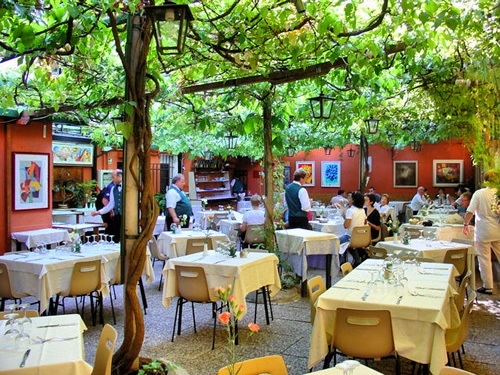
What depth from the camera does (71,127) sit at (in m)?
13.4

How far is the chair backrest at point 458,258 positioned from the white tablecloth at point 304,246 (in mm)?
1583

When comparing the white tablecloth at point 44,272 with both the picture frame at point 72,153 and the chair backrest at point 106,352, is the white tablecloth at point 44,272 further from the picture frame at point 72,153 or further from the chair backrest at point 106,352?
the picture frame at point 72,153

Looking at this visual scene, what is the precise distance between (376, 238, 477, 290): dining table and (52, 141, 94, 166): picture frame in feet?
30.6

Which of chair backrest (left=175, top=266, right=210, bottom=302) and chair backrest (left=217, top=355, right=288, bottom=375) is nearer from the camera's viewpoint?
chair backrest (left=217, top=355, right=288, bottom=375)

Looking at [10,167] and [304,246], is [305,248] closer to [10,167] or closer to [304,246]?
[304,246]

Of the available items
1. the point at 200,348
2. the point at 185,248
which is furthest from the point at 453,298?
the point at 185,248

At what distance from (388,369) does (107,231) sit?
19.6 ft

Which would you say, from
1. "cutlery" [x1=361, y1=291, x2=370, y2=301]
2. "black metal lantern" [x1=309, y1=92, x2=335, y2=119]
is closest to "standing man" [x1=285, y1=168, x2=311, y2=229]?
"black metal lantern" [x1=309, y1=92, x2=335, y2=119]

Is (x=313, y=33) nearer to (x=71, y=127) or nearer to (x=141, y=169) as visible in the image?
(x=141, y=169)

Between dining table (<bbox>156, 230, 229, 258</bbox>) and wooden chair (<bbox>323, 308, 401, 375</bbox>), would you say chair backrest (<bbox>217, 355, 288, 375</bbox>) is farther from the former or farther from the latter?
dining table (<bbox>156, 230, 229, 258</bbox>)

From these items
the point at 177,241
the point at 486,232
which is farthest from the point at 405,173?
the point at 177,241

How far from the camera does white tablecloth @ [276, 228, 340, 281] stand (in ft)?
23.4

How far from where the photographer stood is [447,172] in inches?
762

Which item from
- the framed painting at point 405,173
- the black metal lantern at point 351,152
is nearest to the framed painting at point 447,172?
the framed painting at point 405,173
